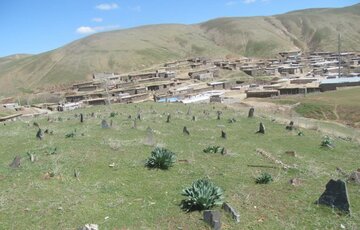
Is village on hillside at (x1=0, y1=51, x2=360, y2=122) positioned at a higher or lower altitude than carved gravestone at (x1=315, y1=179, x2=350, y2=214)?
lower

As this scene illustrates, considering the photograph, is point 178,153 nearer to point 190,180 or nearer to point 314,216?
point 190,180

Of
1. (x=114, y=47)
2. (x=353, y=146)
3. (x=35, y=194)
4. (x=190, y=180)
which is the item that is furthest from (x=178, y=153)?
(x=114, y=47)

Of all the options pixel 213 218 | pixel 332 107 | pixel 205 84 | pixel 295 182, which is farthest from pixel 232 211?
pixel 205 84

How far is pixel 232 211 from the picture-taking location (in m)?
11.5

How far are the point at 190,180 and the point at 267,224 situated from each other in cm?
440

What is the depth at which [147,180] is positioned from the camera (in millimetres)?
14844

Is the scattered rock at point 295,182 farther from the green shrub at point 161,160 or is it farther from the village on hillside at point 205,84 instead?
the village on hillside at point 205,84

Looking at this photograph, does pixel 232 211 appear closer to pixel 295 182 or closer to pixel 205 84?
pixel 295 182

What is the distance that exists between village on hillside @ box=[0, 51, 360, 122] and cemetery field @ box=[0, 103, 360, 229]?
48412mm

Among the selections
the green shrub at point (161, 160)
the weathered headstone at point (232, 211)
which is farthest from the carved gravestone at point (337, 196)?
the green shrub at point (161, 160)

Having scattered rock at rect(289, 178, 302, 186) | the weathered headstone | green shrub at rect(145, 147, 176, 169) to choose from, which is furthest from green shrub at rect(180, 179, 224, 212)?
green shrub at rect(145, 147, 176, 169)

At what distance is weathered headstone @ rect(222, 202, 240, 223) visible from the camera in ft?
37.1

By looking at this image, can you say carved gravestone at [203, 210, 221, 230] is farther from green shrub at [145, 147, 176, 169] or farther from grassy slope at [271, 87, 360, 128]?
grassy slope at [271, 87, 360, 128]

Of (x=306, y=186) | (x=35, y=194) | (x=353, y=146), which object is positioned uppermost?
(x=35, y=194)
